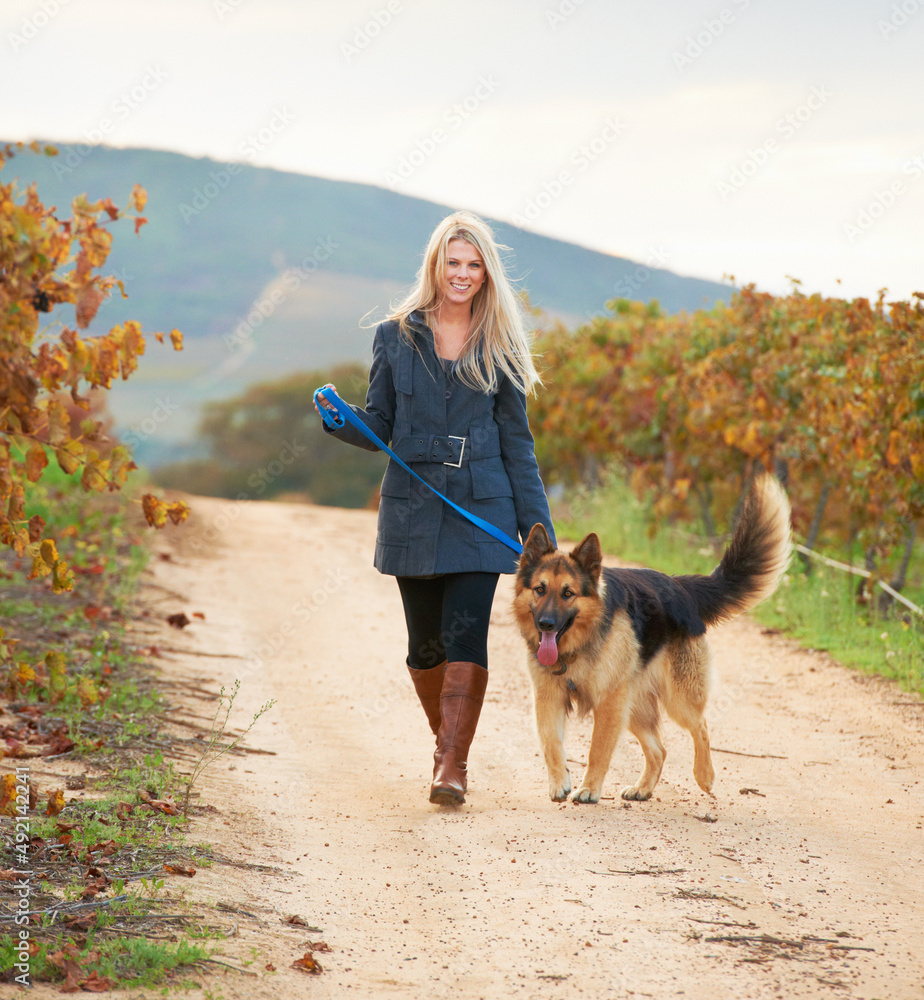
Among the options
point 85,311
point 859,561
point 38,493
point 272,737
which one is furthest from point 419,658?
point 859,561

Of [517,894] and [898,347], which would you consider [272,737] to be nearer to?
[517,894]

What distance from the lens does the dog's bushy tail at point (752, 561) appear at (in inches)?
191

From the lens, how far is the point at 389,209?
198 ft

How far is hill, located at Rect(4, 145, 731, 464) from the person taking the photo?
38875 mm

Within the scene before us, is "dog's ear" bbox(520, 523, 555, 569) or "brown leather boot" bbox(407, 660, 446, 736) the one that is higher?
"dog's ear" bbox(520, 523, 555, 569)

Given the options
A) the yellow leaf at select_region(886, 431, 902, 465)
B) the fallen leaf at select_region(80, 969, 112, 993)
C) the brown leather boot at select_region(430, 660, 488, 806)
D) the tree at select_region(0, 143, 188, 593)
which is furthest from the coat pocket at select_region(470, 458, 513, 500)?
the yellow leaf at select_region(886, 431, 902, 465)

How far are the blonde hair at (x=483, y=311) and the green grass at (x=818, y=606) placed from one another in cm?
371

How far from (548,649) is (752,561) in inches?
48.6

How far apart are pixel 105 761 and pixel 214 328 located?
4462 cm

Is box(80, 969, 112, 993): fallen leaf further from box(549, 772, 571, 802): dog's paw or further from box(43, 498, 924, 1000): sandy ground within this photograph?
box(549, 772, 571, 802): dog's paw

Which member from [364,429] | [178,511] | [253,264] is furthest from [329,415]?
[253,264]

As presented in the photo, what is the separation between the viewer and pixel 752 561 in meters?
4.87

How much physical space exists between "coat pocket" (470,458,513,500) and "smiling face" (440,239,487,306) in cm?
78
